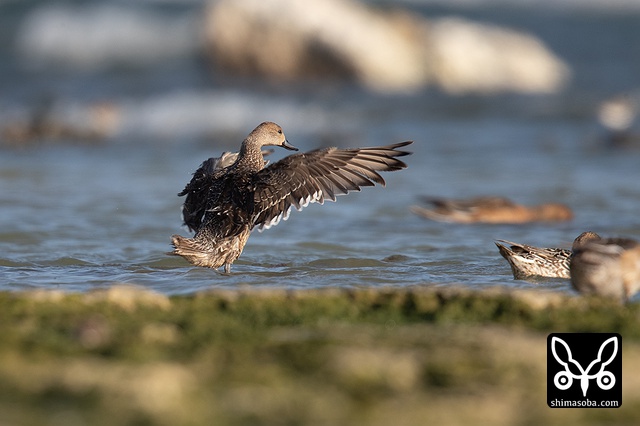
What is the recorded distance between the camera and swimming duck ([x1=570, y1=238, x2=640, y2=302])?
5.55m

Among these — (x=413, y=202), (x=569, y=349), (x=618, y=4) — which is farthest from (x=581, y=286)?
(x=618, y=4)

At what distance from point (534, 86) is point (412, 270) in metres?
17.7

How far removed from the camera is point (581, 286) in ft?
18.8

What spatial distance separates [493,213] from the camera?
10.3 m

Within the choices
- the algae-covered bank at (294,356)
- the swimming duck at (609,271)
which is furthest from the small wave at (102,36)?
the algae-covered bank at (294,356)

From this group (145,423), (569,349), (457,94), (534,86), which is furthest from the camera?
(534,86)

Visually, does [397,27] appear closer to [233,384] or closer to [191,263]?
[191,263]

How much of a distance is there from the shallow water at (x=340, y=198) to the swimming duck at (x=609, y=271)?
1.12m

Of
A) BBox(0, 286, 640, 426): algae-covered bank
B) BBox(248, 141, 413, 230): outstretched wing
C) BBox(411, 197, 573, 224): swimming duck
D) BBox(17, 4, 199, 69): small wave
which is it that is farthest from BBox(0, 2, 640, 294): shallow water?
BBox(17, 4, 199, 69): small wave

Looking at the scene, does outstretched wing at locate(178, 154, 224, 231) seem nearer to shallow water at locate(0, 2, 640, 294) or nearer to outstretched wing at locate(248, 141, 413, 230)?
shallow water at locate(0, 2, 640, 294)

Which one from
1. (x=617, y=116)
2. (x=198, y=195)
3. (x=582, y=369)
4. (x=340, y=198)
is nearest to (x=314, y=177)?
(x=198, y=195)

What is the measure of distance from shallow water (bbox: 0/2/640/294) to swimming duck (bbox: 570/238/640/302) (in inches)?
44.3

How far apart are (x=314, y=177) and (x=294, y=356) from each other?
3.58m

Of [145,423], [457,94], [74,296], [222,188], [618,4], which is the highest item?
[618,4]
